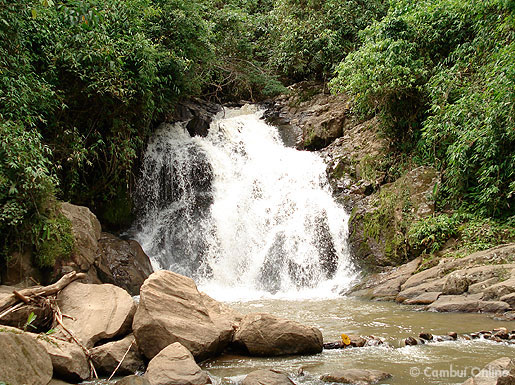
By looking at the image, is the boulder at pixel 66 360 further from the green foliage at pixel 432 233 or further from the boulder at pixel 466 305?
the green foliage at pixel 432 233

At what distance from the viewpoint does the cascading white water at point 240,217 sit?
37.2 feet

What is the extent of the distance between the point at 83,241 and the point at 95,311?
14.4 feet

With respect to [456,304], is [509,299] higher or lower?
higher

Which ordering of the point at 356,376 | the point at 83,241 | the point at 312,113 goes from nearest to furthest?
the point at 356,376
the point at 83,241
the point at 312,113

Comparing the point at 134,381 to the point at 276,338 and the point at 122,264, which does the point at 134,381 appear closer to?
the point at 276,338

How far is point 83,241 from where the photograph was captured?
9141 millimetres

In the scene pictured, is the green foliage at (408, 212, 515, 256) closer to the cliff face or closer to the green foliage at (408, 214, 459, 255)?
the green foliage at (408, 214, 459, 255)

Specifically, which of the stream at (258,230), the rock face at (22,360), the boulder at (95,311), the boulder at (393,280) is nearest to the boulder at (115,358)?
the boulder at (95,311)

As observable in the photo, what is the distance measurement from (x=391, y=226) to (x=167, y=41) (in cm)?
860

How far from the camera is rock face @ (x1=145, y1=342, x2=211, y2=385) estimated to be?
3.77 meters

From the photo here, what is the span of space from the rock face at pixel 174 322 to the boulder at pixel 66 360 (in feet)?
1.92

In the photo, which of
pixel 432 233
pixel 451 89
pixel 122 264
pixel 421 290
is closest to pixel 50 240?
pixel 122 264

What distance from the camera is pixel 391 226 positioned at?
11172mm

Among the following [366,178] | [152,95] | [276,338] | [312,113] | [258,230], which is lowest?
[276,338]
